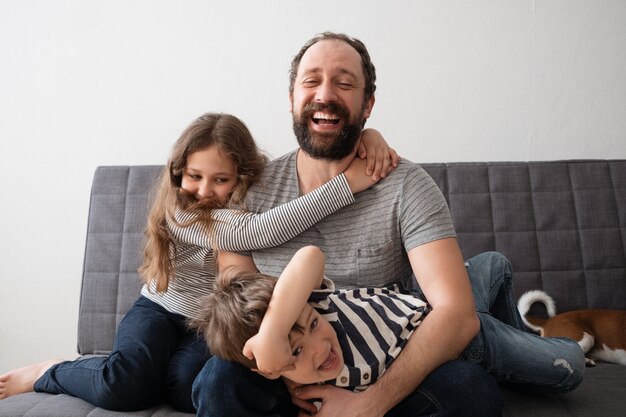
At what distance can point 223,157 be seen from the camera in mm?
1672

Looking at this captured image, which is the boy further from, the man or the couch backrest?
the couch backrest

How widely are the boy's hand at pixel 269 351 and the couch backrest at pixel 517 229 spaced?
1.00m

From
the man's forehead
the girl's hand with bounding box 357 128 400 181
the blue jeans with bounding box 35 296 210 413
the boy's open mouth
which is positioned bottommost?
the blue jeans with bounding box 35 296 210 413

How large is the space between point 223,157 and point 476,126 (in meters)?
1.20

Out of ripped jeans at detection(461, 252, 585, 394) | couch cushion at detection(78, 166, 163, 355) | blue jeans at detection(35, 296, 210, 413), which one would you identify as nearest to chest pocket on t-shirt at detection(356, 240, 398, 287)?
ripped jeans at detection(461, 252, 585, 394)

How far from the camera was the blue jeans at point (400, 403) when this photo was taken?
114cm

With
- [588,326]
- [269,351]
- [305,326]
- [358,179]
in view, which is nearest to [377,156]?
[358,179]

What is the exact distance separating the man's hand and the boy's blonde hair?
0.50 feet

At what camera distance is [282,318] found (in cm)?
108

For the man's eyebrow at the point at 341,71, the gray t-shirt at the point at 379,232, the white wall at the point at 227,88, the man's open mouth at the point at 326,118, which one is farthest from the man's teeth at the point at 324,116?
the white wall at the point at 227,88

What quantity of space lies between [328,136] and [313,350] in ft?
2.16

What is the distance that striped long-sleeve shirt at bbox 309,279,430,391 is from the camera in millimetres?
1199

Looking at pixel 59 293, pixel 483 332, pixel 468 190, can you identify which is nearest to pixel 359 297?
pixel 483 332

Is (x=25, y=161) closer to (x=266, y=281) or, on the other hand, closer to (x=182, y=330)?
(x=182, y=330)
